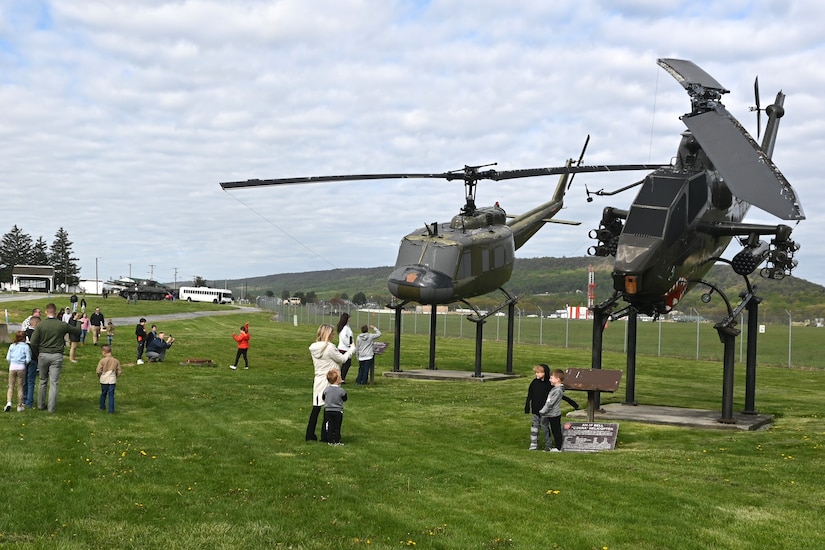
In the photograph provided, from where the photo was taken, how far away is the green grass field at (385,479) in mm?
9211

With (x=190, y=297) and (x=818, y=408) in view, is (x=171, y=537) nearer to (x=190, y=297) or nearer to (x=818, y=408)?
(x=818, y=408)

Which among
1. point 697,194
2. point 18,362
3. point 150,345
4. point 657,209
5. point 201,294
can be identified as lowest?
point 150,345

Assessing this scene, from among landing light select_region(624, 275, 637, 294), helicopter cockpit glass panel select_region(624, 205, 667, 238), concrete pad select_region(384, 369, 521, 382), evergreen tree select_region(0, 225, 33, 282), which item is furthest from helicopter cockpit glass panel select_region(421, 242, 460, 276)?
evergreen tree select_region(0, 225, 33, 282)

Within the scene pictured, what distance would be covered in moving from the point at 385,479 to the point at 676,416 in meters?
8.99

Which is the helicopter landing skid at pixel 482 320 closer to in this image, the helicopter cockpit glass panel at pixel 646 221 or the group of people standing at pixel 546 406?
the helicopter cockpit glass panel at pixel 646 221

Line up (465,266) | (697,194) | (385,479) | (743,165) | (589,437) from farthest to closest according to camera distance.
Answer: (465,266), (697,194), (589,437), (743,165), (385,479)

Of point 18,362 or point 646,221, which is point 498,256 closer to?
point 646,221

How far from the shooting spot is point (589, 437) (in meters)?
15.3

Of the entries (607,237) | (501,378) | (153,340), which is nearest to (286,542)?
(607,237)

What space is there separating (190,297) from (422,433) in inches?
4657

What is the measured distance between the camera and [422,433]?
1688 cm

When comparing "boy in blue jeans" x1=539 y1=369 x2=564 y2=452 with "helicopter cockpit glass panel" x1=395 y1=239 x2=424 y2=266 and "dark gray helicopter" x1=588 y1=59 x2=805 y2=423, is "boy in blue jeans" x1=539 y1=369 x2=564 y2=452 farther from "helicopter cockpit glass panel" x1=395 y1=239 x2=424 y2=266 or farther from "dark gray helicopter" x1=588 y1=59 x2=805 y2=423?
"helicopter cockpit glass panel" x1=395 y1=239 x2=424 y2=266

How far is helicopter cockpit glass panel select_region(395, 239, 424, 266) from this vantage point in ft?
84.8

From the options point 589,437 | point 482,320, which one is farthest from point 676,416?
point 482,320
